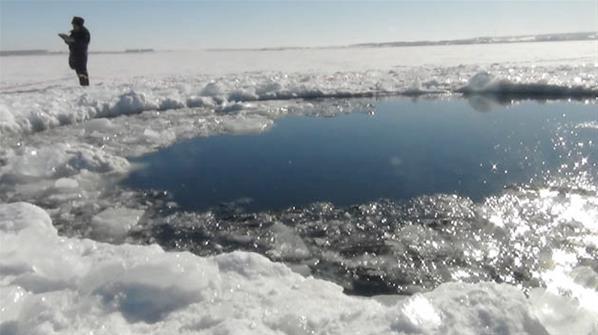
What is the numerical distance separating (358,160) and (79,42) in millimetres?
8490

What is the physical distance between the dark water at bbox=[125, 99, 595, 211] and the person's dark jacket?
19.3 ft

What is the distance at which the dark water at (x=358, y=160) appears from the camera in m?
5.10

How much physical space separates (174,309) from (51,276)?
808 millimetres

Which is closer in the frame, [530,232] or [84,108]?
[530,232]

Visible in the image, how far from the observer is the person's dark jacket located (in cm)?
1183

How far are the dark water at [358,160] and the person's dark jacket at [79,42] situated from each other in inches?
232

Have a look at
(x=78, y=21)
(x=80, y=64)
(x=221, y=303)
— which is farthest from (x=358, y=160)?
(x=80, y=64)

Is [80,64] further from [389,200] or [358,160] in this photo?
[389,200]

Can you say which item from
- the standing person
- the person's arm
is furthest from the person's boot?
the person's arm

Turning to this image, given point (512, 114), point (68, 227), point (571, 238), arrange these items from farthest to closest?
point (512, 114) → point (68, 227) → point (571, 238)

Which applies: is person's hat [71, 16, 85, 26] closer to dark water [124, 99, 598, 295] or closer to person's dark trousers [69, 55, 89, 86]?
person's dark trousers [69, 55, 89, 86]

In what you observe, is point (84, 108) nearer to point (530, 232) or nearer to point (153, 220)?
point (153, 220)

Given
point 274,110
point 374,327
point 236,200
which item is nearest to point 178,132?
point 274,110

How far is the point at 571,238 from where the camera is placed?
12.6 feet
